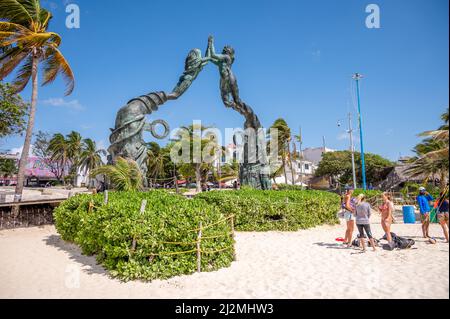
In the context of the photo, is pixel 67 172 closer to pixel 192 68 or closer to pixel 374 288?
pixel 192 68

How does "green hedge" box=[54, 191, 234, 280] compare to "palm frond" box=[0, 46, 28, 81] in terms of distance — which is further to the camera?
"palm frond" box=[0, 46, 28, 81]

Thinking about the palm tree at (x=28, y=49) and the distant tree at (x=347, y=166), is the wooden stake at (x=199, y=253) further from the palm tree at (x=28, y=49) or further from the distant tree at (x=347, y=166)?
the distant tree at (x=347, y=166)

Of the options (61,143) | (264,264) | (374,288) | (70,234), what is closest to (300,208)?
(264,264)

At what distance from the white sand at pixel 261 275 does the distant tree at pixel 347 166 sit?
3810cm

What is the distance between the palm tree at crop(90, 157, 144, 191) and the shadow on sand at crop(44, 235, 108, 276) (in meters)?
3.27

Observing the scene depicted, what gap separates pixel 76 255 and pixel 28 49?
12804 millimetres

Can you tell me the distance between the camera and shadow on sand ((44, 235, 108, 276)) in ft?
21.2

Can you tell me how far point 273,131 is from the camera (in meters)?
36.3

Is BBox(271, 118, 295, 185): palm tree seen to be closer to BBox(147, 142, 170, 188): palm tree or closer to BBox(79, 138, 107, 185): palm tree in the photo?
BBox(147, 142, 170, 188): palm tree

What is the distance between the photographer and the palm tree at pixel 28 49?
13.4m

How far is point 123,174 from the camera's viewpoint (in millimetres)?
12797

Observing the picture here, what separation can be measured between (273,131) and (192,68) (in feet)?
71.8

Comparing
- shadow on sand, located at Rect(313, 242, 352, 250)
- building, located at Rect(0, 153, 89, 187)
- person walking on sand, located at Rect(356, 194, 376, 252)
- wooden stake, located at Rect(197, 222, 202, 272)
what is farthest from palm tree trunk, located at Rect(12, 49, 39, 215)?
building, located at Rect(0, 153, 89, 187)

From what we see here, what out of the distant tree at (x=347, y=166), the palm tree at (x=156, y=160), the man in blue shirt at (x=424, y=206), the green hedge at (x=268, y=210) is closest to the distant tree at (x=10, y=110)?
the green hedge at (x=268, y=210)
